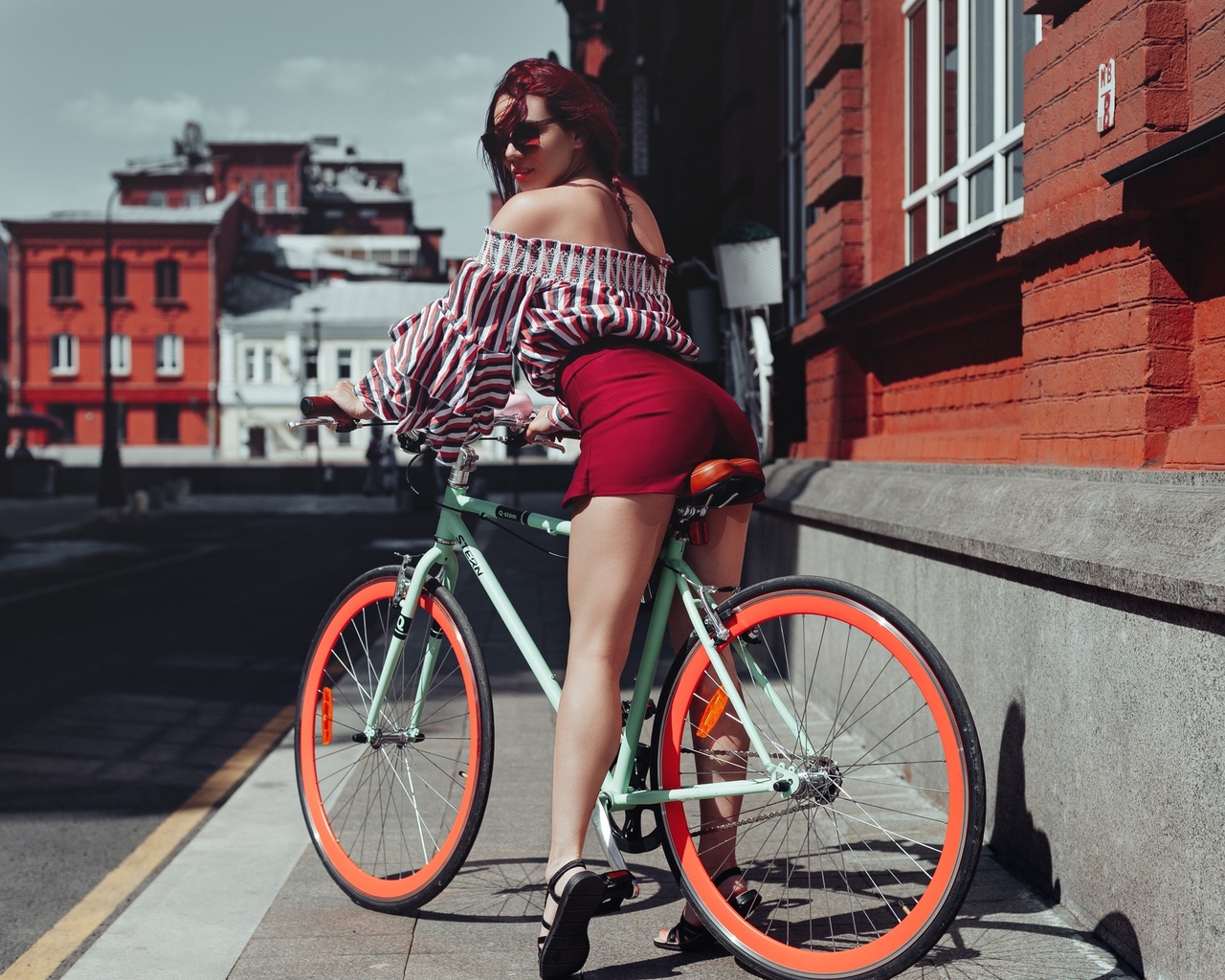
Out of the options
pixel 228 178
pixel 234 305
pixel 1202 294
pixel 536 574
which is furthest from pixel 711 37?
pixel 228 178

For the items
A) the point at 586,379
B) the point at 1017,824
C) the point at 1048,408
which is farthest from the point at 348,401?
the point at 1048,408

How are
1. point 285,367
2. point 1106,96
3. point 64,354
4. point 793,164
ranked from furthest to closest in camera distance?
point 285,367, point 64,354, point 793,164, point 1106,96

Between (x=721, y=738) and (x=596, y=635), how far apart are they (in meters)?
0.35

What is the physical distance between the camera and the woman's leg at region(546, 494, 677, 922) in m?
2.80

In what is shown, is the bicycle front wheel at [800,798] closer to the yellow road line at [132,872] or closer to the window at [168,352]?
the yellow road line at [132,872]

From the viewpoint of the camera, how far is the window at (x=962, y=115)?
17.0 ft

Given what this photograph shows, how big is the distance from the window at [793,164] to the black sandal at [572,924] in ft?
24.9

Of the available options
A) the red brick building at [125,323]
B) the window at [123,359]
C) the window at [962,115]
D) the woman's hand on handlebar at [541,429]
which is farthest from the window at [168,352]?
the woman's hand on handlebar at [541,429]

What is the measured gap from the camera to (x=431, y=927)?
3.21 m

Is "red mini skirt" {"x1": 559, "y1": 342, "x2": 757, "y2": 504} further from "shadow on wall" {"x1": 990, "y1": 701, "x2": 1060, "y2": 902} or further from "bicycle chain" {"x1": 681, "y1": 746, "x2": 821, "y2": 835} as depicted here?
"shadow on wall" {"x1": 990, "y1": 701, "x2": 1060, "y2": 902}

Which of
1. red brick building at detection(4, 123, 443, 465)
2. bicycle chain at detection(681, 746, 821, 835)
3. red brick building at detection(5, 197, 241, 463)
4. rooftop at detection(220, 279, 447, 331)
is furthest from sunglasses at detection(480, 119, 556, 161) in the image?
red brick building at detection(5, 197, 241, 463)

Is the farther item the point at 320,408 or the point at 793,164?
the point at 793,164

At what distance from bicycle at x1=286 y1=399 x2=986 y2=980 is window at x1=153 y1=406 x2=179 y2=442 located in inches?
2694

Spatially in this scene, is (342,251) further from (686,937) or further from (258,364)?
(686,937)
